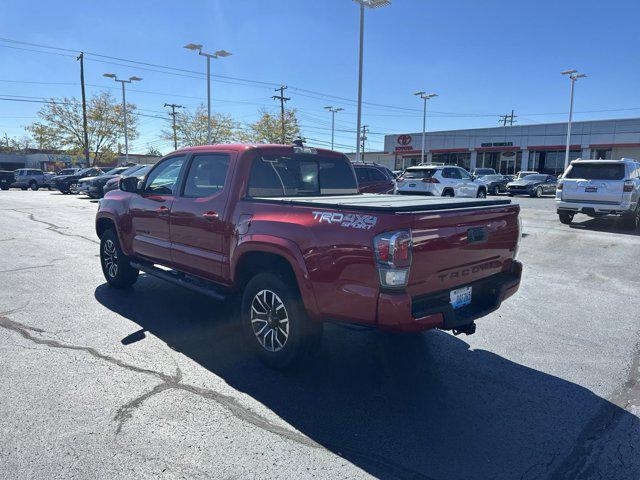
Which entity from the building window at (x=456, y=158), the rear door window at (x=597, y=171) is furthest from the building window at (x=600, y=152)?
the rear door window at (x=597, y=171)

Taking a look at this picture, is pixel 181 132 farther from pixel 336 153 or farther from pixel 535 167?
pixel 336 153

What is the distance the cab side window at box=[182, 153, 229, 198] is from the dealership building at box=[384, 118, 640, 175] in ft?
147

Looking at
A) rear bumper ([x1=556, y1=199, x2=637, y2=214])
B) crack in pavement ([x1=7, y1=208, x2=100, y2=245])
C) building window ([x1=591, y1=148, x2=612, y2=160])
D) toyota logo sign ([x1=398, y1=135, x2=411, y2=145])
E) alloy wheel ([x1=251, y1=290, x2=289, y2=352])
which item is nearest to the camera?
alloy wheel ([x1=251, y1=290, x2=289, y2=352])

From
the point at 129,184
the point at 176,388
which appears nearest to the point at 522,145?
the point at 129,184

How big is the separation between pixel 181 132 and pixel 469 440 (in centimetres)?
6101

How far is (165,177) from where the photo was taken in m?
5.43

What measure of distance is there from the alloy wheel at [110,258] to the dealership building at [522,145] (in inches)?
1757

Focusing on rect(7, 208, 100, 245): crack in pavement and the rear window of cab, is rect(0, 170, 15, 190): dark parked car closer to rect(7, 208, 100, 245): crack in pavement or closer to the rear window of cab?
rect(7, 208, 100, 245): crack in pavement

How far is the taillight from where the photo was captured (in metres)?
3.01

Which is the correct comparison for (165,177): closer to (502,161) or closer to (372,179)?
(372,179)

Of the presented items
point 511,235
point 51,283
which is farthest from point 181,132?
point 511,235

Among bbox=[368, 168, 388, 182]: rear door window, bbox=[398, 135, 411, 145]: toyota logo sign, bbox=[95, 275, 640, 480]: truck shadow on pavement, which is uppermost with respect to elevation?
bbox=[398, 135, 411, 145]: toyota logo sign

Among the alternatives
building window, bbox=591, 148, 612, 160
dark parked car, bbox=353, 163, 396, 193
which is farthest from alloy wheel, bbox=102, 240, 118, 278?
building window, bbox=591, 148, 612, 160

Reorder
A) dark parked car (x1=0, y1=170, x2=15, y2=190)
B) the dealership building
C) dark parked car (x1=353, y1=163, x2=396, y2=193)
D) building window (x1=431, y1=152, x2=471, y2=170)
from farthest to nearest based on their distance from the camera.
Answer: building window (x1=431, y1=152, x2=471, y2=170), the dealership building, dark parked car (x1=0, y1=170, x2=15, y2=190), dark parked car (x1=353, y1=163, x2=396, y2=193)
